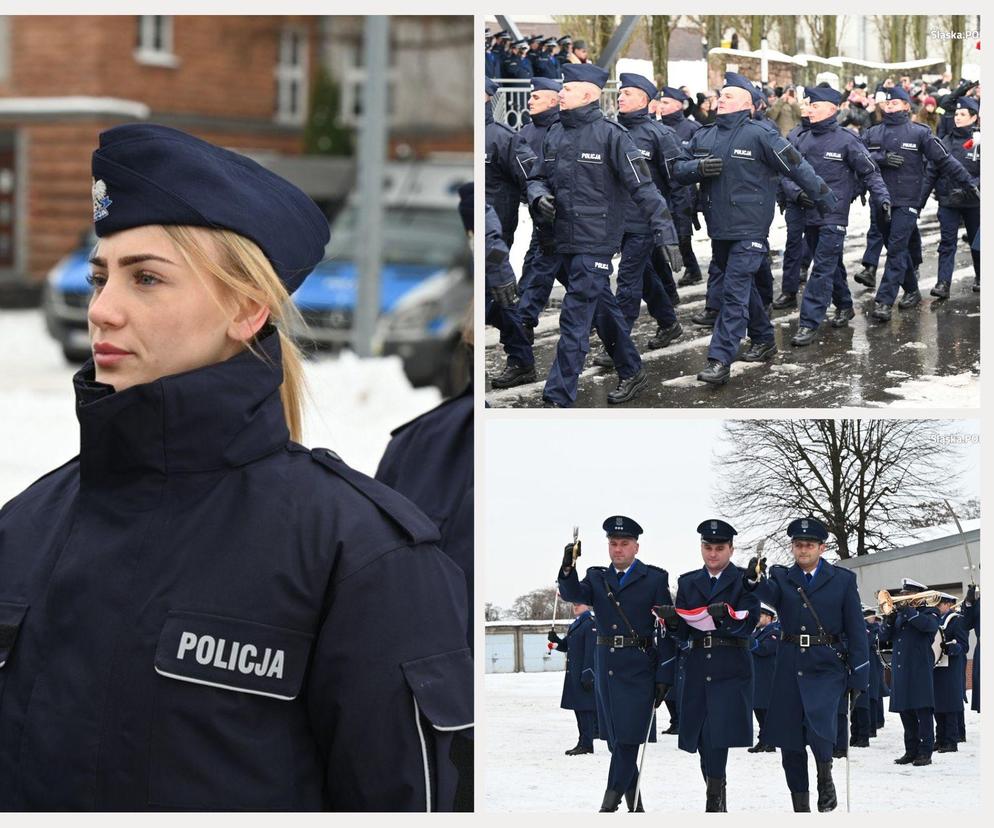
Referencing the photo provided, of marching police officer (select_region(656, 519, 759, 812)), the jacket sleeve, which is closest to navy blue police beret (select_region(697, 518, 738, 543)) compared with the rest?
marching police officer (select_region(656, 519, 759, 812))

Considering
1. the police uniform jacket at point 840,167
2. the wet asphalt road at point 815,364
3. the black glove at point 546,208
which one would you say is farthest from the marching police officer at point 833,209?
the black glove at point 546,208

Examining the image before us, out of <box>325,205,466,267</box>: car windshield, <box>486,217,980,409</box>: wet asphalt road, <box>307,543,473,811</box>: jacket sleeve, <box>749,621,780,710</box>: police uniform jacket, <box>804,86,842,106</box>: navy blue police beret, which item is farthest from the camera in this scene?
<box>325,205,466,267</box>: car windshield

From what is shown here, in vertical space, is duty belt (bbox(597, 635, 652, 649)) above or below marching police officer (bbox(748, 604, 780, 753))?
above

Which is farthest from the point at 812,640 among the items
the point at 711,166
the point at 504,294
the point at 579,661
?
the point at 711,166

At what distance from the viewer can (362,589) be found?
2078 mm

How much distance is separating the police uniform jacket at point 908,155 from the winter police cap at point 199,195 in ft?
6.53

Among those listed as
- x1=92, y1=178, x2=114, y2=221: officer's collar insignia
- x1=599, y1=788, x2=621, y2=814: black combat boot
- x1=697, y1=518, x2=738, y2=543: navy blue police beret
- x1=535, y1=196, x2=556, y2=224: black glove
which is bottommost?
x1=599, y1=788, x2=621, y2=814: black combat boot

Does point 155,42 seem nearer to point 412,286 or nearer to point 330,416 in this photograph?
point 412,286

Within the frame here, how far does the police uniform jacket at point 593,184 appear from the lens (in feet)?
13.6

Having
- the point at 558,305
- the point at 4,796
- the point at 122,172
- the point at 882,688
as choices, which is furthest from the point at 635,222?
the point at 4,796

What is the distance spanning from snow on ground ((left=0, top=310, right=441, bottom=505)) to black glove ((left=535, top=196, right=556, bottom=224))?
3605mm

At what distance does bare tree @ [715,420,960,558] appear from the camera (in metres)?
2.96

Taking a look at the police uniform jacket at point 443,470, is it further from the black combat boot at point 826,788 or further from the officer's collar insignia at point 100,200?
the officer's collar insignia at point 100,200

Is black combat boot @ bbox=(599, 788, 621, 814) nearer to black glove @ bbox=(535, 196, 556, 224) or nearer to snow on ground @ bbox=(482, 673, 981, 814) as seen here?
snow on ground @ bbox=(482, 673, 981, 814)
